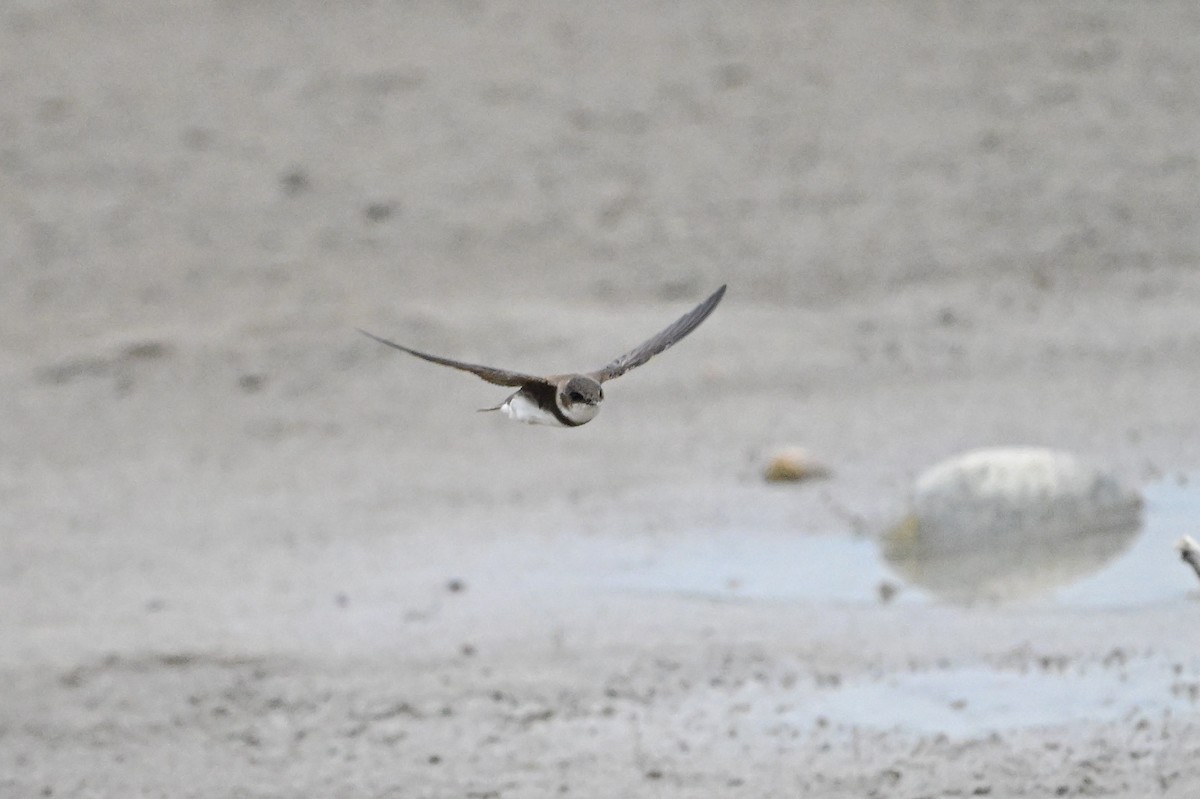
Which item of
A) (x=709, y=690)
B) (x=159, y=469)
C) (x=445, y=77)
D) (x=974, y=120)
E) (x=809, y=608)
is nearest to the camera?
(x=709, y=690)

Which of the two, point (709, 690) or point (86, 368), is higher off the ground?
point (86, 368)

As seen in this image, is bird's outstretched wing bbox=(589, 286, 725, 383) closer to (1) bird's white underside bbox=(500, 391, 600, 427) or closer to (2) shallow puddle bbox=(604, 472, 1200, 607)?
(1) bird's white underside bbox=(500, 391, 600, 427)

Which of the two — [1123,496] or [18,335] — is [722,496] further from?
[18,335]

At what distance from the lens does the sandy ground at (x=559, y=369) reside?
19.9 feet

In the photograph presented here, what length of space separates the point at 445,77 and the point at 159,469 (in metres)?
4.80

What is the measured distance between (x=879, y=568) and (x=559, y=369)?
3137mm

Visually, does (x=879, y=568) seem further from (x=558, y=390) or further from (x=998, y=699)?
(x=558, y=390)

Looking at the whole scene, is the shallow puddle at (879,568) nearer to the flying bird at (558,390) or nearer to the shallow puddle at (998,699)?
the shallow puddle at (998,699)

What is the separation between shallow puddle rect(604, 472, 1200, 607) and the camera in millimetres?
6969

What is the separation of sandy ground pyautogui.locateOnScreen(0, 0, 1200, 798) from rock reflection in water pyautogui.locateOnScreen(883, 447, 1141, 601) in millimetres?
409

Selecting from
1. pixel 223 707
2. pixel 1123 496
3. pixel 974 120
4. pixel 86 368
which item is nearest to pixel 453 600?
pixel 223 707

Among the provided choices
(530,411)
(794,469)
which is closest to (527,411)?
(530,411)

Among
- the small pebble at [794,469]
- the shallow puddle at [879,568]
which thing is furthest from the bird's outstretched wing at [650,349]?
the small pebble at [794,469]

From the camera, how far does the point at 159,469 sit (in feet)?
31.1
